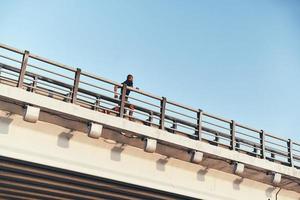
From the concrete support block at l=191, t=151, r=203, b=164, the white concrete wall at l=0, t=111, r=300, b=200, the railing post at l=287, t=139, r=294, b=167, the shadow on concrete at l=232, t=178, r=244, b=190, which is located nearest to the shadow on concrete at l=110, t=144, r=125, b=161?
the white concrete wall at l=0, t=111, r=300, b=200

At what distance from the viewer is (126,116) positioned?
48.3ft

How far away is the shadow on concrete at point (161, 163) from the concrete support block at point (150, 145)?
42.5 inches

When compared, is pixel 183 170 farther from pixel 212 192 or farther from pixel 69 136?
pixel 69 136

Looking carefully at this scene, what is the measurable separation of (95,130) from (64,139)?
3.16ft

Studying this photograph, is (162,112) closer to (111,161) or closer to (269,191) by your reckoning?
(111,161)

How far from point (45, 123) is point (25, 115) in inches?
39.8

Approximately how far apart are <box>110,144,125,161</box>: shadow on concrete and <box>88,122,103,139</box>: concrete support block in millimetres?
1159

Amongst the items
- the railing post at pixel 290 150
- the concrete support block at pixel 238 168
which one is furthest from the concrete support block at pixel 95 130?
the railing post at pixel 290 150

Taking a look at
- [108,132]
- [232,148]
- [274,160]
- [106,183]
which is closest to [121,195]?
[106,183]

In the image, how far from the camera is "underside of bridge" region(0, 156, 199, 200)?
1373 centimetres

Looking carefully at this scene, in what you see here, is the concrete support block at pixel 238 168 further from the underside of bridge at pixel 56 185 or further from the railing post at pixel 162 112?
the railing post at pixel 162 112

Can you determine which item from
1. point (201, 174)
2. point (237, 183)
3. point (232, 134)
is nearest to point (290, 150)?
point (237, 183)

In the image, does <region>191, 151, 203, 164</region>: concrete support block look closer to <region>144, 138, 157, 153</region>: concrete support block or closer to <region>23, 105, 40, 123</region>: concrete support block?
<region>144, 138, 157, 153</region>: concrete support block

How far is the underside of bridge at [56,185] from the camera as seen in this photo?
45.0 ft
